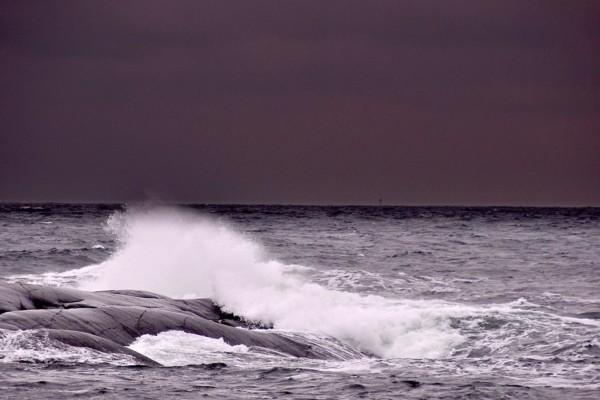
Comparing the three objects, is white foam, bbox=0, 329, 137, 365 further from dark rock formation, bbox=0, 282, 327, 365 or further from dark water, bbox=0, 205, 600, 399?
dark rock formation, bbox=0, 282, 327, 365

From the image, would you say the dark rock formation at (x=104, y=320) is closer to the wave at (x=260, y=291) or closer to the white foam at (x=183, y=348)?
the white foam at (x=183, y=348)

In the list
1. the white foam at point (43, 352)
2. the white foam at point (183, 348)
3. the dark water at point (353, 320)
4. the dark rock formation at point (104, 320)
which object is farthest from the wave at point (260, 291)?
the white foam at point (43, 352)

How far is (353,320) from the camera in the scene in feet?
81.9

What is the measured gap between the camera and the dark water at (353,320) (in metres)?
15.1

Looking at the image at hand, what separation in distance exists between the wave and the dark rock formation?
3241 mm

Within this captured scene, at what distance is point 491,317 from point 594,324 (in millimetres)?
2633

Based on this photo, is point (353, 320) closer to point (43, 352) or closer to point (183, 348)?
point (183, 348)

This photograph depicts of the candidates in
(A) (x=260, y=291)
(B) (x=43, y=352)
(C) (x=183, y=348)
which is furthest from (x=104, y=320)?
(A) (x=260, y=291)

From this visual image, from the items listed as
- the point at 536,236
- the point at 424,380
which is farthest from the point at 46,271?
the point at 536,236

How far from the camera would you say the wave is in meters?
24.0

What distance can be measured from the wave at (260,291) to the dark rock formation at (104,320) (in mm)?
3241

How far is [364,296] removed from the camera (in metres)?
30.5

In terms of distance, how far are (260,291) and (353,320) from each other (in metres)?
4.21

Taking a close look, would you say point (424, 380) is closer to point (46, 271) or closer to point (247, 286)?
point (247, 286)
